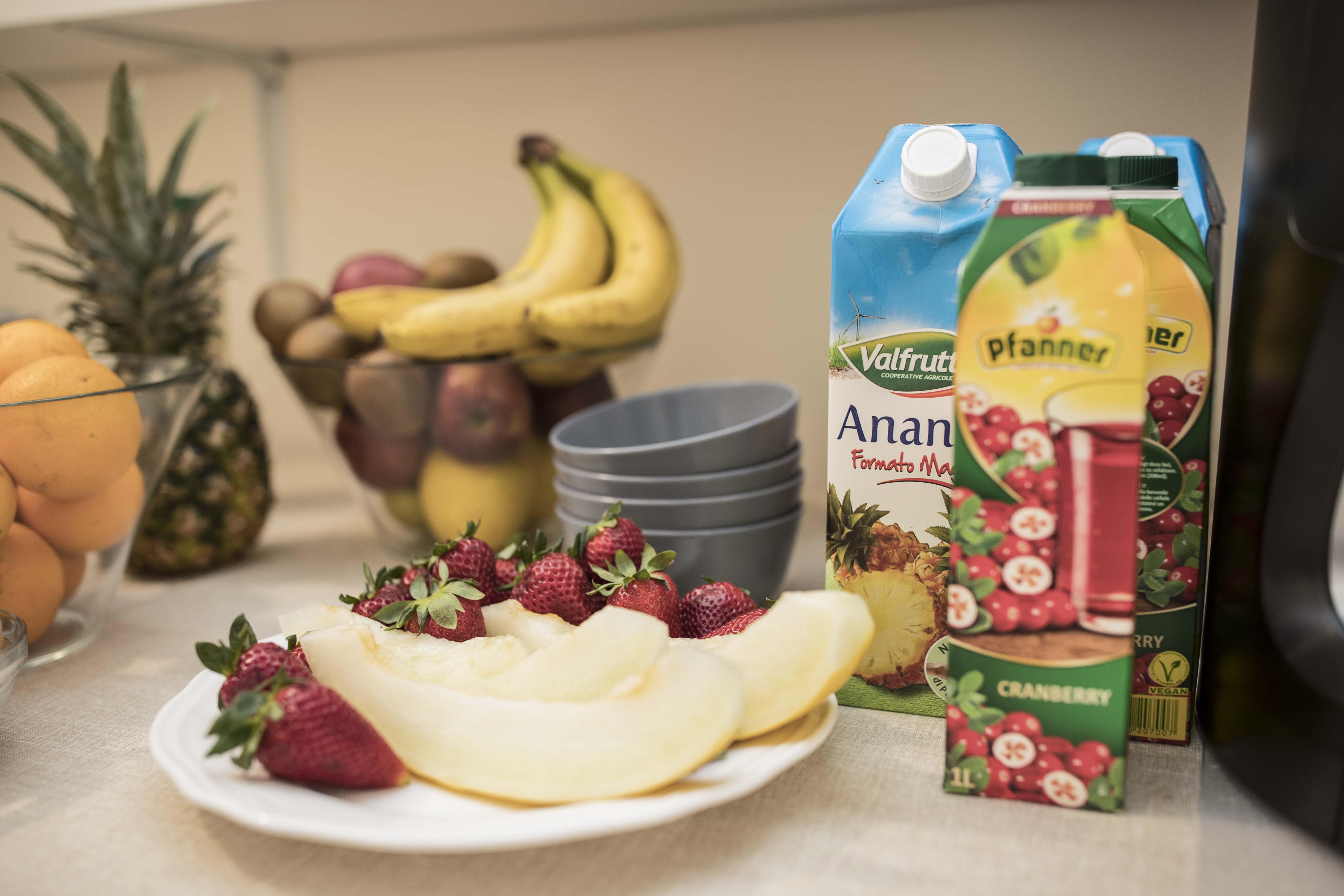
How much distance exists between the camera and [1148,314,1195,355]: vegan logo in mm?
578

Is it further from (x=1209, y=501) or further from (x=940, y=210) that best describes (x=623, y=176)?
(x=1209, y=501)

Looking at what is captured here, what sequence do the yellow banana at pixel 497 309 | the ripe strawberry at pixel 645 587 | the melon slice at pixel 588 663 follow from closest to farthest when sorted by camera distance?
the melon slice at pixel 588 663 < the ripe strawberry at pixel 645 587 < the yellow banana at pixel 497 309

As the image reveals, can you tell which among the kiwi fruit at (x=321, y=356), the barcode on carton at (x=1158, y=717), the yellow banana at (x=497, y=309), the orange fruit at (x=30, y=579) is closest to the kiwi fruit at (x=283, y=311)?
the kiwi fruit at (x=321, y=356)

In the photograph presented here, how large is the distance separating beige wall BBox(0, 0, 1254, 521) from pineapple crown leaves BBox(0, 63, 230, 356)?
0.35 m

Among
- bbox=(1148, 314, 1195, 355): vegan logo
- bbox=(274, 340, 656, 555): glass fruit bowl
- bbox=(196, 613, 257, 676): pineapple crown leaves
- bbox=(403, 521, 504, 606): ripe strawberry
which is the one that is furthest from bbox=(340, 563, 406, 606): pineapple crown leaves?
bbox=(1148, 314, 1195, 355): vegan logo

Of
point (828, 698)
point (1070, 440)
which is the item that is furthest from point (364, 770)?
point (1070, 440)

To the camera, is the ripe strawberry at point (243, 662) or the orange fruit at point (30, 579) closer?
the ripe strawberry at point (243, 662)

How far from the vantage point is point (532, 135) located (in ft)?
3.65

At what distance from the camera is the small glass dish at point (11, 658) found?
1.99 feet

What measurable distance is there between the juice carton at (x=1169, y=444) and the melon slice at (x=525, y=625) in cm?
38

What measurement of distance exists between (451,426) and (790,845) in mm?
606

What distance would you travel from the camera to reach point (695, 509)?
2.64ft

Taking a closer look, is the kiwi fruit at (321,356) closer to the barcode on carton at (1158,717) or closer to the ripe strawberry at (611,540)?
the ripe strawberry at (611,540)

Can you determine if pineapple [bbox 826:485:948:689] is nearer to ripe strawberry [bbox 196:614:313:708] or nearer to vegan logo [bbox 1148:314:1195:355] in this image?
vegan logo [bbox 1148:314:1195:355]
